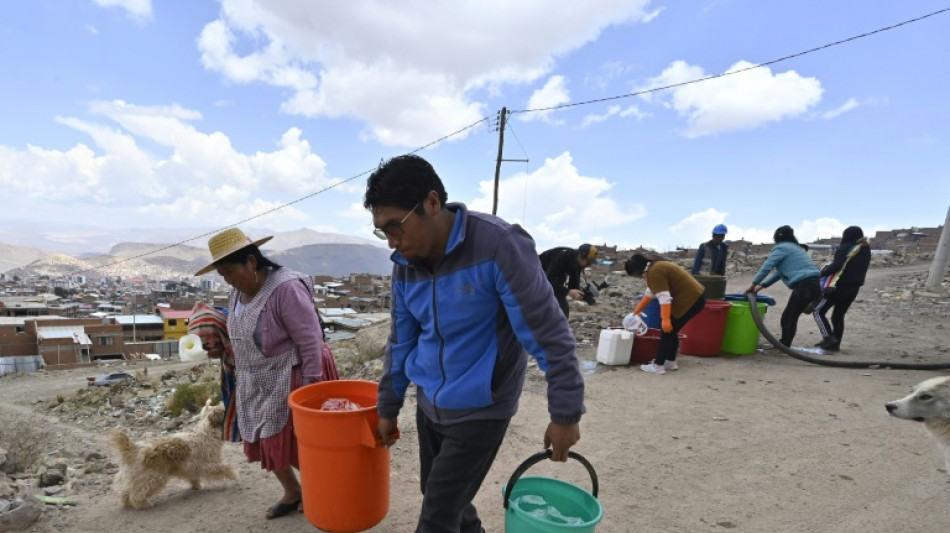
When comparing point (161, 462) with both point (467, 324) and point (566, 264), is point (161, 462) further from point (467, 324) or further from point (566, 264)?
point (566, 264)

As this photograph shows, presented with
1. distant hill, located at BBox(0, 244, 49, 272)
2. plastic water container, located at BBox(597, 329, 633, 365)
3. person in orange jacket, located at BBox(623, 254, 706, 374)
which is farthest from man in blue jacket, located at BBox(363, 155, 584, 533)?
distant hill, located at BBox(0, 244, 49, 272)

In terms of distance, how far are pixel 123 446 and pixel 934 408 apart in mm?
5124

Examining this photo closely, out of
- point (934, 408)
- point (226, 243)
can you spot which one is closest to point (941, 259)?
point (934, 408)

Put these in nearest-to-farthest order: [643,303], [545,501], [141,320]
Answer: [545,501]
[643,303]
[141,320]

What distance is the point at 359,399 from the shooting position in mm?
2393

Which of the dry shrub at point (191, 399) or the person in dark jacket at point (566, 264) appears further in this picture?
the dry shrub at point (191, 399)

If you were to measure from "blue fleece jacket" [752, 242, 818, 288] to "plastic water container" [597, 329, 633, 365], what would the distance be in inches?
74.2

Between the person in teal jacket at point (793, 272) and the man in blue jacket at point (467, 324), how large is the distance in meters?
5.43

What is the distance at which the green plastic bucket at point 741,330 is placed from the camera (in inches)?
241

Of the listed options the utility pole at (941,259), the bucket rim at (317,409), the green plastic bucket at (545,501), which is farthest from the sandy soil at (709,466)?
the utility pole at (941,259)

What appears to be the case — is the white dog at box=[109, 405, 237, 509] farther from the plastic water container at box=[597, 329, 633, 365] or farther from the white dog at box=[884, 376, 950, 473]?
the white dog at box=[884, 376, 950, 473]

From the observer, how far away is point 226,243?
7.72 feet

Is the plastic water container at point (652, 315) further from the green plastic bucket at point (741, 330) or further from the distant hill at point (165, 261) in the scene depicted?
the distant hill at point (165, 261)

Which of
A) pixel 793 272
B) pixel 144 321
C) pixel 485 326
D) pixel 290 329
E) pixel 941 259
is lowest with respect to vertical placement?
pixel 144 321
